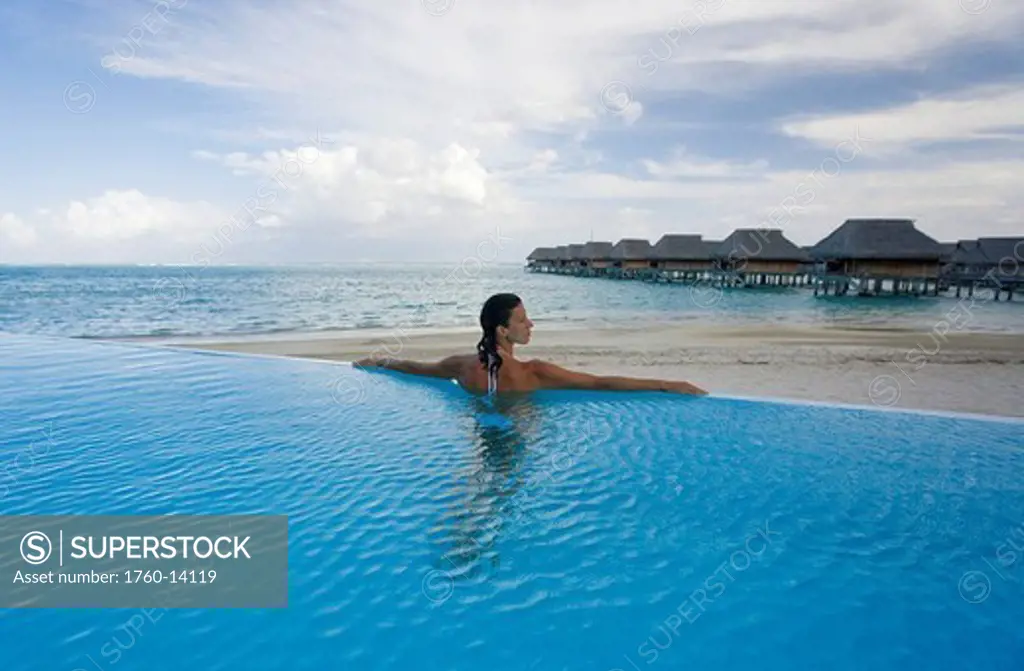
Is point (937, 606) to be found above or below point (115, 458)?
below

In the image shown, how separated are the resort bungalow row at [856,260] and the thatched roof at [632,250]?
10.00 feet

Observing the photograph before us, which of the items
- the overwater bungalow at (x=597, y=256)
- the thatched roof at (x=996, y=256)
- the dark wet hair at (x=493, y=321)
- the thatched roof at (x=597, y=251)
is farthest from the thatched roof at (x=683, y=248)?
the dark wet hair at (x=493, y=321)

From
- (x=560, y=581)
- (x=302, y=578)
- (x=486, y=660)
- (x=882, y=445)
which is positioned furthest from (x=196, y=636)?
(x=882, y=445)

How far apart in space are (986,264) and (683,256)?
2200 cm

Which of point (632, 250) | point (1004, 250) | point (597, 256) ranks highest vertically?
point (632, 250)

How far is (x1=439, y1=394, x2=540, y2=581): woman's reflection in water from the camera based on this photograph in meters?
3.46

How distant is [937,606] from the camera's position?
124 inches

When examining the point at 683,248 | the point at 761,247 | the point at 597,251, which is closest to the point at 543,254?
the point at 597,251

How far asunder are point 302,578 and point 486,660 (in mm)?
1176

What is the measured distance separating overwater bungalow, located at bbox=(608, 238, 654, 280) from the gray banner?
192 ft

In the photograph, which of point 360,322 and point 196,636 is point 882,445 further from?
point 360,322

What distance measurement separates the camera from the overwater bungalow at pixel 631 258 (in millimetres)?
61500

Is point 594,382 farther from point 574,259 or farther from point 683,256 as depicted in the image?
point 574,259

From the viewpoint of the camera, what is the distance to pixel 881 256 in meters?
37.8
